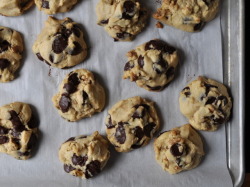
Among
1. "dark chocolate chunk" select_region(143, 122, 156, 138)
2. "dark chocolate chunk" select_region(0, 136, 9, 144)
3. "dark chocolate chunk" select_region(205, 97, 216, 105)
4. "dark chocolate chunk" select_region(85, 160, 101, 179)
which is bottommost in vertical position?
"dark chocolate chunk" select_region(85, 160, 101, 179)

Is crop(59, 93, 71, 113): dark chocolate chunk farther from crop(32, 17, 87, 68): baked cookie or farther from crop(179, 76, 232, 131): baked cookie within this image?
crop(179, 76, 232, 131): baked cookie

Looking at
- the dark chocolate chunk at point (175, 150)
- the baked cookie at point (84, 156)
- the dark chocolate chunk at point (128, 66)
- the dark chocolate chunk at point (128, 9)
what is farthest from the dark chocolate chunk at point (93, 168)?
the dark chocolate chunk at point (128, 9)

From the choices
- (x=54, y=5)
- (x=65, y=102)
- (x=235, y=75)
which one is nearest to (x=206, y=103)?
(x=235, y=75)

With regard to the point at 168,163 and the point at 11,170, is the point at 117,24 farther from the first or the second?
the point at 11,170

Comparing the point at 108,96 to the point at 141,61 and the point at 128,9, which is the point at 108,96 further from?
the point at 128,9

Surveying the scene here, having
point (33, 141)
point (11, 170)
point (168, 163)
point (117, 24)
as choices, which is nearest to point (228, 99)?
point (168, 163)

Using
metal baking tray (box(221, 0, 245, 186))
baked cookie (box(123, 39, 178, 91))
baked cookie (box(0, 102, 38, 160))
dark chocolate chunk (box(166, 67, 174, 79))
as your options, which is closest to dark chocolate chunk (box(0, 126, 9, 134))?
baked cookie (box(0, 102, 38, 160))
